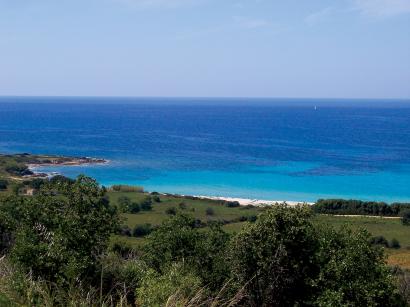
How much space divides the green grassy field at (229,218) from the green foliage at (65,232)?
31.5 metres

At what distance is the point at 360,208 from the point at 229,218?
2102cm

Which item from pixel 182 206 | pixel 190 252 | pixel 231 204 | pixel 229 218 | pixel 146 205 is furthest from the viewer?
pixel 231 204

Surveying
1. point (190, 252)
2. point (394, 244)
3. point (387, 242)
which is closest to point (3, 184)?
point (387, 242)

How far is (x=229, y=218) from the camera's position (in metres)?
68.9

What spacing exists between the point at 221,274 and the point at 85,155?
362 ft

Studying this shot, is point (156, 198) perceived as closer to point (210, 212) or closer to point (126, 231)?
point (210, 212)

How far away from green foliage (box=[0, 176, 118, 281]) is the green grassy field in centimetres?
3154

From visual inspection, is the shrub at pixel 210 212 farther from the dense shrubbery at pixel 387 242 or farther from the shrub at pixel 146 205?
the dense shrubbery at pixel 387 242

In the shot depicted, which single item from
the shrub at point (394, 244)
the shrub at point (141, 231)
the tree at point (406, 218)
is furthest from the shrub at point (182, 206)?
the tree at point (406, 218)

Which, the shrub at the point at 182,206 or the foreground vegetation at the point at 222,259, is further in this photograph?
the shrub at the point at 182,206

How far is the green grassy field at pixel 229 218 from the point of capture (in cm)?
5879

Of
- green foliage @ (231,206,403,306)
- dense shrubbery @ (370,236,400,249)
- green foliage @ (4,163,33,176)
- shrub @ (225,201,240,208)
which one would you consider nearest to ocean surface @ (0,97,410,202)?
green foliage @ (4,163,33,176)

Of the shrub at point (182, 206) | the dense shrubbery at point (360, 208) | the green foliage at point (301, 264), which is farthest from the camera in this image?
the dense shrubbery at point (360, 208)

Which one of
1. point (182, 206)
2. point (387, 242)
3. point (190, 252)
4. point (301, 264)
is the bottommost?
point (182, 206)
